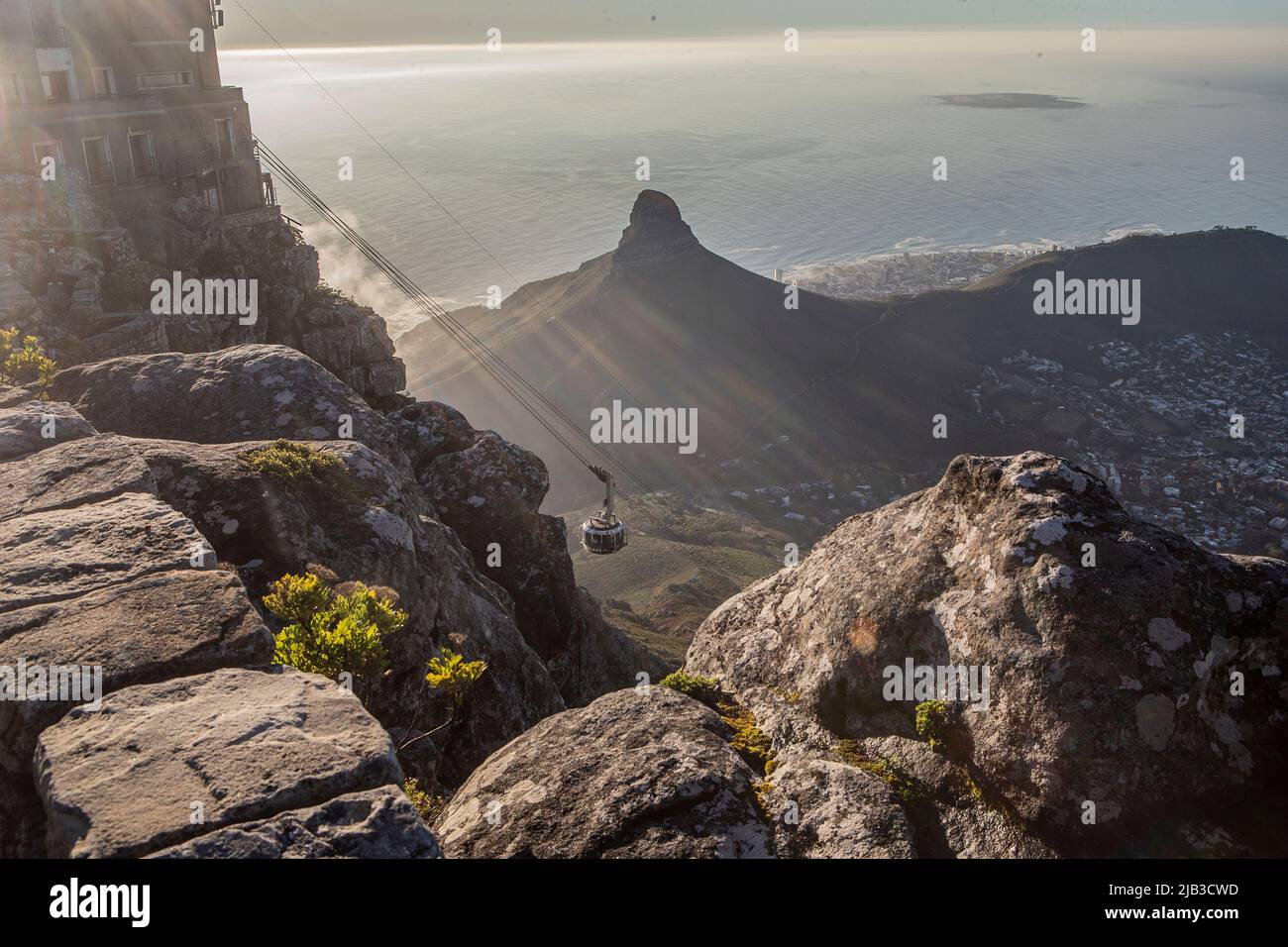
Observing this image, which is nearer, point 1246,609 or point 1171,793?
point 1171,793

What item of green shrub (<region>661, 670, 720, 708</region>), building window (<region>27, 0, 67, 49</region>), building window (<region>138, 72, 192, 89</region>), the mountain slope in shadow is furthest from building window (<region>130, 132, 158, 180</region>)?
the mountain slope in shadow

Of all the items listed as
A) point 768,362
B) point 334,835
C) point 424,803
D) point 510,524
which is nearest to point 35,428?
point 424,803

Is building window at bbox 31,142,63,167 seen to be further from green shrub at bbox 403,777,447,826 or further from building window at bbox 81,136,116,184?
green shrub at bbox 403,777,447,826

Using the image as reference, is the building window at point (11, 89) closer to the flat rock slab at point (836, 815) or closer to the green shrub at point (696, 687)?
the green shrub at point (696, 687)
